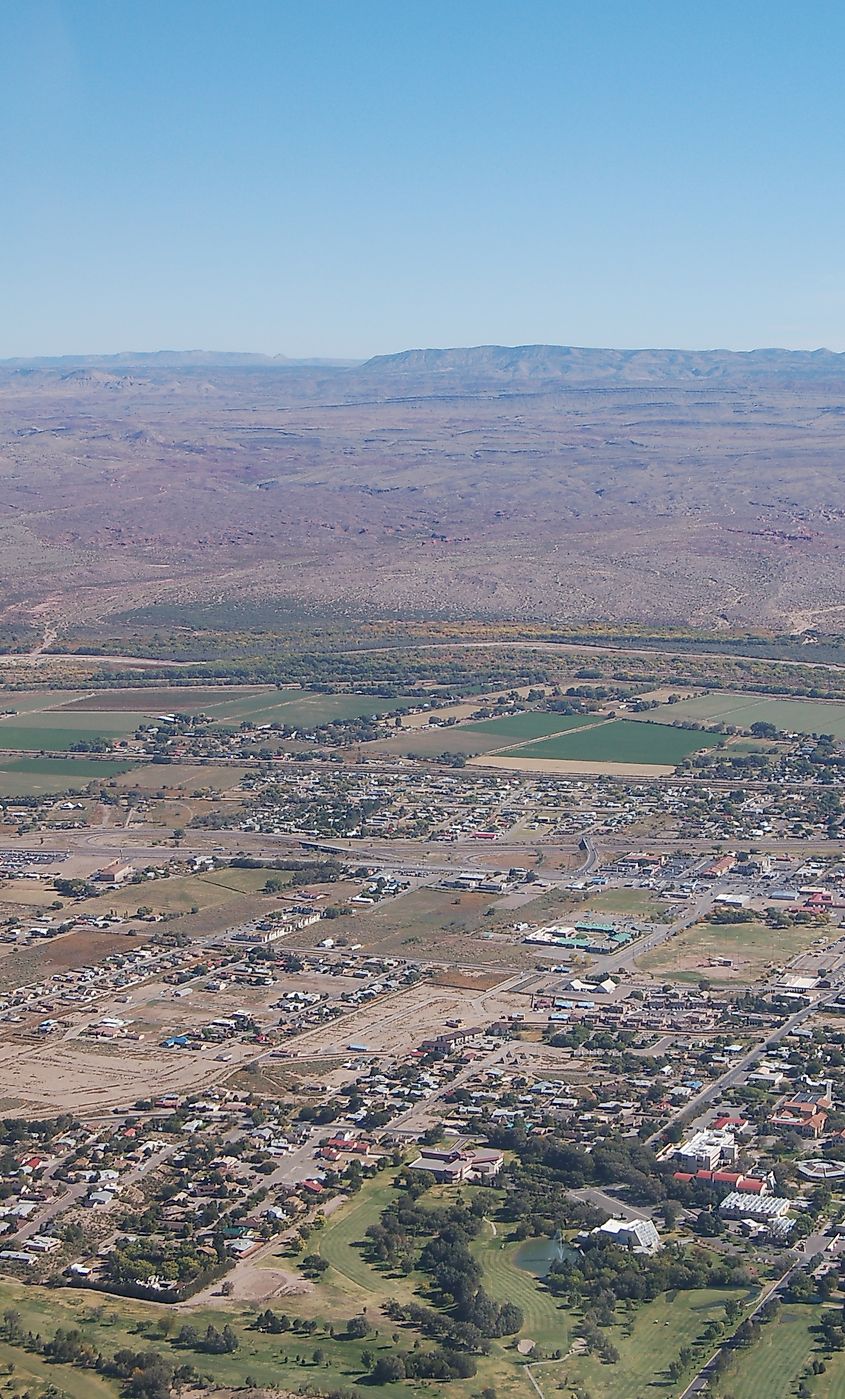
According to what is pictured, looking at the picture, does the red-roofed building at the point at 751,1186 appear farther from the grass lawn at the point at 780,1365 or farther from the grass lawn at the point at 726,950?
the grass lawn at the point at 726,950

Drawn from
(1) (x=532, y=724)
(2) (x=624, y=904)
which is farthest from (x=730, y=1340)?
(1) (x=532, y=724)

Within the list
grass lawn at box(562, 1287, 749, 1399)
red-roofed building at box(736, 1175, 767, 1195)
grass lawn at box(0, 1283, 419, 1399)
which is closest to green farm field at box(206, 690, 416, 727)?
red-roofed building at box(736, 1175, 767, 1195)

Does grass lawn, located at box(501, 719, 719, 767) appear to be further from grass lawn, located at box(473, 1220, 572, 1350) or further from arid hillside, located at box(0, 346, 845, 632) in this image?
grass lawn, located at box(473, 1220, 572, 1350)

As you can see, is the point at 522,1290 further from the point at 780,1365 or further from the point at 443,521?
the point at 443,521

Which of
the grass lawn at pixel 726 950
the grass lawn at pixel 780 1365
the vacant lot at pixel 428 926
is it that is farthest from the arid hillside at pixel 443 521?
the grass lawn at pixel 780 1365

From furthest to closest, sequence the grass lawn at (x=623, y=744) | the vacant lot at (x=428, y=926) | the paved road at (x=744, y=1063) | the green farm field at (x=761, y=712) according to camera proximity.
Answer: the green farm field at (x=761, y=712) < the grass lawn at (x=623, y=744) < the vacant lot at (x=428, y=926) < the paved road at (x=744, y=1063)
